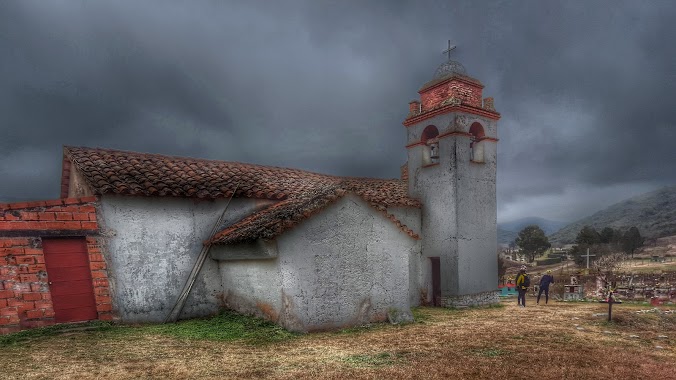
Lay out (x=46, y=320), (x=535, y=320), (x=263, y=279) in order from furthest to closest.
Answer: (x=535, y=320) < (x=263, y=279) < (x=46, y=320)

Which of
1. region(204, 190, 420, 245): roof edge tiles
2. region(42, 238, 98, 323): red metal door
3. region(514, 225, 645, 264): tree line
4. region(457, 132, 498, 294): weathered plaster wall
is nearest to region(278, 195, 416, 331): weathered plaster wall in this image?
region(204, 190, 420, 245): roof edge tiles

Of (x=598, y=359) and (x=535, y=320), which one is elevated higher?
(x=598, y=359)

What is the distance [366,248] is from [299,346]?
9.56 ft

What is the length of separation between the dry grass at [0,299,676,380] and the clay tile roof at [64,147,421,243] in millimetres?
2503

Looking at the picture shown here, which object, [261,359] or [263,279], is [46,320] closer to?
[263,279]

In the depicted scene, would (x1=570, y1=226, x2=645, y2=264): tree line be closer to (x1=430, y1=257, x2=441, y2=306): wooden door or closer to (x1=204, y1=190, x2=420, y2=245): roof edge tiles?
(x1=430, y1=257, x2=441, y2=306): wooden door

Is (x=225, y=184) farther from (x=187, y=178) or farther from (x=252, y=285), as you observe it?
(x=252, y=285)

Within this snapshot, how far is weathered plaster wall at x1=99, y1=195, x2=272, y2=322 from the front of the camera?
8.77m

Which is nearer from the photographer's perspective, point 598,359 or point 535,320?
point 598,359

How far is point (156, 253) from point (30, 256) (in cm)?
249

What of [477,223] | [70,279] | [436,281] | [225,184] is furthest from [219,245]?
[477,223]

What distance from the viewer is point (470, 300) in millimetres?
12672

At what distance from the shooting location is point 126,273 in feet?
29.0

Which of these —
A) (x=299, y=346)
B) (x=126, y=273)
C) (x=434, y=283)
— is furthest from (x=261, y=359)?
(x=434, y=283)
